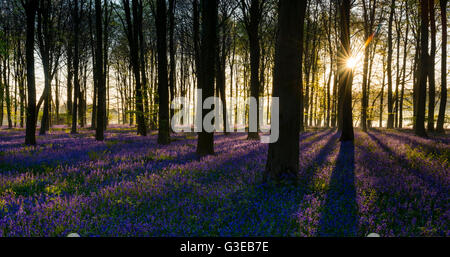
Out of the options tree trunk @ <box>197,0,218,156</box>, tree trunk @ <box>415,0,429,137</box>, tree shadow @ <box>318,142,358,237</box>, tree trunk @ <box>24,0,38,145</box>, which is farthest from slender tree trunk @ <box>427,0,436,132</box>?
tree trunk @ <box>24,0,38,145</box>

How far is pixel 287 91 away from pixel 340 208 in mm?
2379

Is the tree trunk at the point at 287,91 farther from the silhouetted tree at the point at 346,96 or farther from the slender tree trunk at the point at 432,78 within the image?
the slender tree trunk at the point at 432,78

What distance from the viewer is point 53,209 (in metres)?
3.47

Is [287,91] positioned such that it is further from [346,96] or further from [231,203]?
[346,96]

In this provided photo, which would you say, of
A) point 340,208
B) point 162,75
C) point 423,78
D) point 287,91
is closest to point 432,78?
point 423,78

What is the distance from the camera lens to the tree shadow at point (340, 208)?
112 inches

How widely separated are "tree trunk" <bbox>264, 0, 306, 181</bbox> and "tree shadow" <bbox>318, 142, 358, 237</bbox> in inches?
35.3

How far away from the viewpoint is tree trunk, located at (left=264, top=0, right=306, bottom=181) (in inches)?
182

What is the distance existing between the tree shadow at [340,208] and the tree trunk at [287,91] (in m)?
0.90

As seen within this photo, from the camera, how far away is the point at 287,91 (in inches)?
183

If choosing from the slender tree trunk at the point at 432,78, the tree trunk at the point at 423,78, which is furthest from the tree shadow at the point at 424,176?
the slender tree trunk at the point at 432,78
